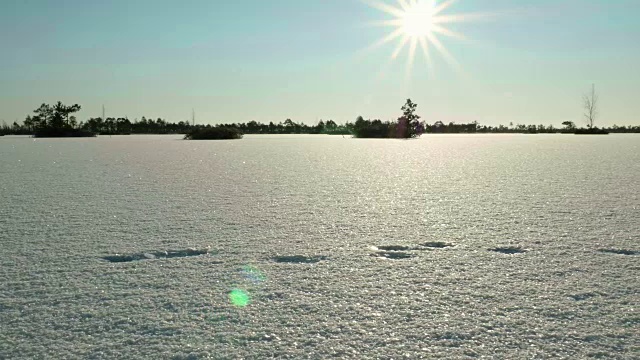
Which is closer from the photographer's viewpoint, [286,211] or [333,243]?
[333,243]

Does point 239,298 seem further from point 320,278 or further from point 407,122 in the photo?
point 407,122

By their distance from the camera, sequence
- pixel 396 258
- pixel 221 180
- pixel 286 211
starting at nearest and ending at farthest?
pixel 396 258, pixel 286 211, pixel 221 180

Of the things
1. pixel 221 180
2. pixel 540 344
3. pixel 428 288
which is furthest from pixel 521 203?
pixel 221 180

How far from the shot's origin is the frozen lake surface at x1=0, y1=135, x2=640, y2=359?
126cm

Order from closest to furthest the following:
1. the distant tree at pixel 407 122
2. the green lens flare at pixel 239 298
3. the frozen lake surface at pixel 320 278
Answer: the frozen lake surface at pixel 320 278 → the green lens flare at pixel 239 298 → the distant tree at pixel 407 122

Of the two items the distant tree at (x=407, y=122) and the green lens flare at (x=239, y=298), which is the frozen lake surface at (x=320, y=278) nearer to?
the green lens flare at (x=239, y=298)

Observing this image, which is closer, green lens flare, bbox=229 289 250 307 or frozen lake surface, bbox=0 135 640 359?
frozen lake surface, bbox=0 135 640 359

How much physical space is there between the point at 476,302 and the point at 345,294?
0.42 metres

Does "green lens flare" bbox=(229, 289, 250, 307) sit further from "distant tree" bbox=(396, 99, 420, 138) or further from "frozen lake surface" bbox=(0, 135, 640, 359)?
"distant tree" bbox=(396, 99, 420, 138)

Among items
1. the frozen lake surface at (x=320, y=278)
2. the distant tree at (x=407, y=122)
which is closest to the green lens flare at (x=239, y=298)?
the frozen lake surface at (x=320, y=278)

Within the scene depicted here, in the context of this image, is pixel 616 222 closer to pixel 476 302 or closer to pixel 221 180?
pixel 476 302

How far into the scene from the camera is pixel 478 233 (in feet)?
8.73

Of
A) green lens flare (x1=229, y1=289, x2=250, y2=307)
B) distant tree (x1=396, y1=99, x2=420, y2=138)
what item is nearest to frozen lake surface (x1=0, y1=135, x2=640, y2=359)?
green lens flare (x1=229, y1=289, x2=250, y2=307)

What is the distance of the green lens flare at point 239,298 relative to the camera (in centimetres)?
155
